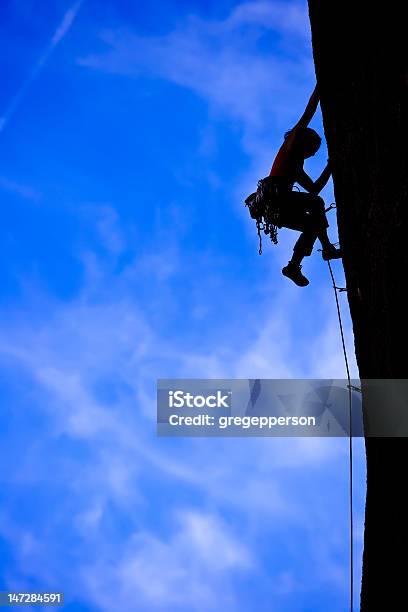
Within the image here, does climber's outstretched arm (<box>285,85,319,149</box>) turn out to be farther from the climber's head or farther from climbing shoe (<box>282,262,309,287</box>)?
climbing shoe (<box>282,262,309,287</box>)

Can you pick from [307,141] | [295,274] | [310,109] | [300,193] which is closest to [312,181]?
[300,193]

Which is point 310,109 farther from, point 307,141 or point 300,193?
point 300,193

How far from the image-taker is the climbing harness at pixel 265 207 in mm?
5773

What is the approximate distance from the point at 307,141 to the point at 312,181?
52cm

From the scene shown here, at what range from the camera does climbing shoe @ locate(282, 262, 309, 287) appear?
20.6 feet

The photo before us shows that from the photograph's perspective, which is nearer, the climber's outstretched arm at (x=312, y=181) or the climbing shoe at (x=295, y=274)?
the climber's outstretched arm at (x=312, y=181)

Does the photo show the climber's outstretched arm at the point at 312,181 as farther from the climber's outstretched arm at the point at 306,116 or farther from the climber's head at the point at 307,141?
the climber's outstretched arm at the point at 306,116

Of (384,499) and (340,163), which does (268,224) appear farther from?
(384,499)

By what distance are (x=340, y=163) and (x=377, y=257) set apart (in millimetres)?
956

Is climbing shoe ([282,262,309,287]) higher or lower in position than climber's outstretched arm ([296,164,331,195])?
lower

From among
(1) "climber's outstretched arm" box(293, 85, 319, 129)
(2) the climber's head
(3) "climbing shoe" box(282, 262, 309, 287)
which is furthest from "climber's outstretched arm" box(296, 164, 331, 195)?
(3) "climbing shoe" box(282, 262, 309, 287)

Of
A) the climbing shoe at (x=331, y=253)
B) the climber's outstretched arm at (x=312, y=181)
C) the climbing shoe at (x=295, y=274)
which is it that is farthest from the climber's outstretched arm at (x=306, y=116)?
the climbing shoe at (x=295, y=274)

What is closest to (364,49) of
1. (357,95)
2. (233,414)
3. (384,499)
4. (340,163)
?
(357,95)

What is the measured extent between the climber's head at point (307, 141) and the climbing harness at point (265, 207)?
0.49m
